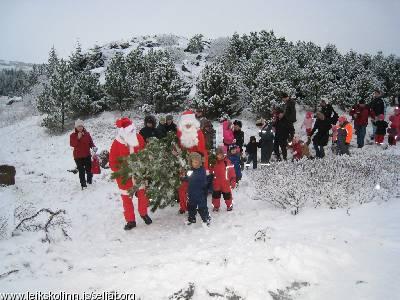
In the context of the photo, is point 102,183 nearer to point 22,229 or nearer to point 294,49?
point 22,229

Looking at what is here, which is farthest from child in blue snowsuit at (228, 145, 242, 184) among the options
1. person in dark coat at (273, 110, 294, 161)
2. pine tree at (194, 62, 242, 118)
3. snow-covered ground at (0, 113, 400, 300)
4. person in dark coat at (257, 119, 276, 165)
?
pine tree at (194, 62, 242, 118)

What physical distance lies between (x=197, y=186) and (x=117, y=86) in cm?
1726

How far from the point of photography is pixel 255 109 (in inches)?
793

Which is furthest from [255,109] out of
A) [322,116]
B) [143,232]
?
[143,232]

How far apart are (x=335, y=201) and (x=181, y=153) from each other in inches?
121

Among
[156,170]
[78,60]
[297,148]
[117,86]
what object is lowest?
[297,148]

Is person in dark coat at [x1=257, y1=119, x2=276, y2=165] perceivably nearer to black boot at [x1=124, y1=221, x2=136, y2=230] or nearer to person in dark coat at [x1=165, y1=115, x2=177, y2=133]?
person in dark coat at [x1=165, y1=115, x2=177, y2=133]

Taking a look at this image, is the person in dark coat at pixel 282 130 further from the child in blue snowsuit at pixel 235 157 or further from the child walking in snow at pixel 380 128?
the child walking in snow at pixel 380 128

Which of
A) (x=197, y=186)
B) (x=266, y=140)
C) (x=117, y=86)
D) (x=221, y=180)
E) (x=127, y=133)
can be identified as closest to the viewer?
(x=197, y=186)

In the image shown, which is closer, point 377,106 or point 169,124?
point 169,124

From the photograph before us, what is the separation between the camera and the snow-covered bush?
22.5 ft

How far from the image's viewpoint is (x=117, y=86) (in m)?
22.6

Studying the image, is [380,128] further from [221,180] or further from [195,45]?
[195,45]

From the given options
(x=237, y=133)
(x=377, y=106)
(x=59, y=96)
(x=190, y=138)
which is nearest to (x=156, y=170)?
(x=190, y=138)
